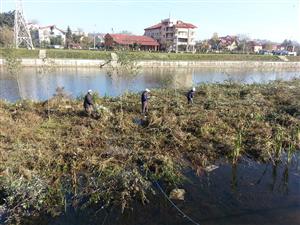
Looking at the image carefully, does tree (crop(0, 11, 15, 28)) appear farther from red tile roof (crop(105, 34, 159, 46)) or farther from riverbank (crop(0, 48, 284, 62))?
riverbank (crop(0, 48, 284, 62))

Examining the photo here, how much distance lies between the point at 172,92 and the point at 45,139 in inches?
529

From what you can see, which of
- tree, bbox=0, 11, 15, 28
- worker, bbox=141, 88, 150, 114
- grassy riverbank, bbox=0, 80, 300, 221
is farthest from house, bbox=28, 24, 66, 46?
worker, bbox=141, 88, 150, 114

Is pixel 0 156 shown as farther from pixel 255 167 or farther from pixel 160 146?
pixel 255 167

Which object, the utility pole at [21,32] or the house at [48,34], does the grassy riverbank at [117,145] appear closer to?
the utility pole at [21,32]

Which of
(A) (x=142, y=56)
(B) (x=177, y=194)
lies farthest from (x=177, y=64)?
(B) (x=177, y=194)

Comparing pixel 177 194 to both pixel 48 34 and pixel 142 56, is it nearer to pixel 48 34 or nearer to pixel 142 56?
pixel 142 56

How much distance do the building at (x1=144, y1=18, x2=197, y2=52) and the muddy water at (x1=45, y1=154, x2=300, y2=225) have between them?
271 feet

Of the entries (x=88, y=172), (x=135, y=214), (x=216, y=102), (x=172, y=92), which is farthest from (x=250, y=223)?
(x=172, y=92)

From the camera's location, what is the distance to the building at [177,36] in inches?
3654

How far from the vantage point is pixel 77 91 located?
30500 millimetres

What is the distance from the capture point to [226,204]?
9.17m

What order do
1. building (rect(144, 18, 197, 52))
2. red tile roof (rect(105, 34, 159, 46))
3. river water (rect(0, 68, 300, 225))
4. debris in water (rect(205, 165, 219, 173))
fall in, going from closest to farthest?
river water (rect(0, 68, 300, 225))
debris in water (rect(205, 165, 219, 173))
red tile roof (rect(105, 34, 159, 46))
building (rect(144, 18, 197, 52))

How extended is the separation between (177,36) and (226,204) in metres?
88.5

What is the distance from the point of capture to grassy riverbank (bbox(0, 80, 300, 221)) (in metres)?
9.09
